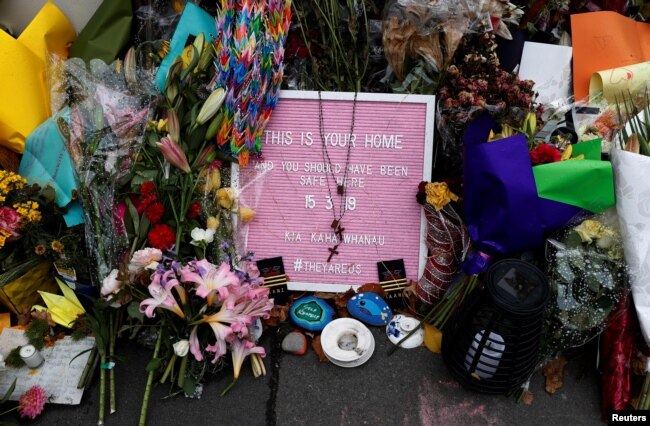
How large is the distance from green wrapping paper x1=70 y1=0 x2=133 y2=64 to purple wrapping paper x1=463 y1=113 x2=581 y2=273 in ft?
6.15

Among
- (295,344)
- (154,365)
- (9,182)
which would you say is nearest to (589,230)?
(295,344)

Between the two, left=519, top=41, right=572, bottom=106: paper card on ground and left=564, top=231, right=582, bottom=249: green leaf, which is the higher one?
left=519, top=41, right=572, bottom=106: paper card on ground

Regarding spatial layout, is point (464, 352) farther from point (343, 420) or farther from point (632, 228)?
point (632, 228)

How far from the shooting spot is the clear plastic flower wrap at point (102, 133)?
239 cm

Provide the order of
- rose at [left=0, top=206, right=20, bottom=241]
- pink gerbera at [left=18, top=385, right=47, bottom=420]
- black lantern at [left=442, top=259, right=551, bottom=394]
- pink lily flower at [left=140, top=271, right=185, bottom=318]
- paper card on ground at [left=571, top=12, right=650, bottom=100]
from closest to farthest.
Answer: black lantern at [left=442, top=259, right=551, bottom=394] → pink lily flower at [left=140, top=271, right=185, bottom=318] → pink gerbera at [left=18, top=385, right=47, bottom=420] → rose at [left=0, top=206, right=20, bottom=241] → paper card on ground at [left=571, top=12, right=650, bottom=100]

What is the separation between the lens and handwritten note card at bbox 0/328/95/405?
2.26m

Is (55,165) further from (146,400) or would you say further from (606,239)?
(606,239)

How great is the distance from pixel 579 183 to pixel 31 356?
244 cm

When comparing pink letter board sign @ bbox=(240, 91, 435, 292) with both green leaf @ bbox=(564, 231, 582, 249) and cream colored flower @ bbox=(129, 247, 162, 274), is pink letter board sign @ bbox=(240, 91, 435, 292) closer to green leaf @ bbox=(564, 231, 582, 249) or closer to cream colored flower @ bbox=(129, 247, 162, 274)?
cream colored flower @ bbox=(129, 247, 162, 274)

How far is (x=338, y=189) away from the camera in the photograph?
2584mm

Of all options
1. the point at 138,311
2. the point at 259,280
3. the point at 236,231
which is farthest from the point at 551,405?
the point at 138,311

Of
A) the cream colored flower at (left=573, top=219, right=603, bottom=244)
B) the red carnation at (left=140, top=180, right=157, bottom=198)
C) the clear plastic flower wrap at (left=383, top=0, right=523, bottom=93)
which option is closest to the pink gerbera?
the red carnation at (left=140, top=180, right=157, bottom=198)

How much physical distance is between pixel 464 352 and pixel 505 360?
0.56 feet

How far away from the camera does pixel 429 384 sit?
7.65 feet
